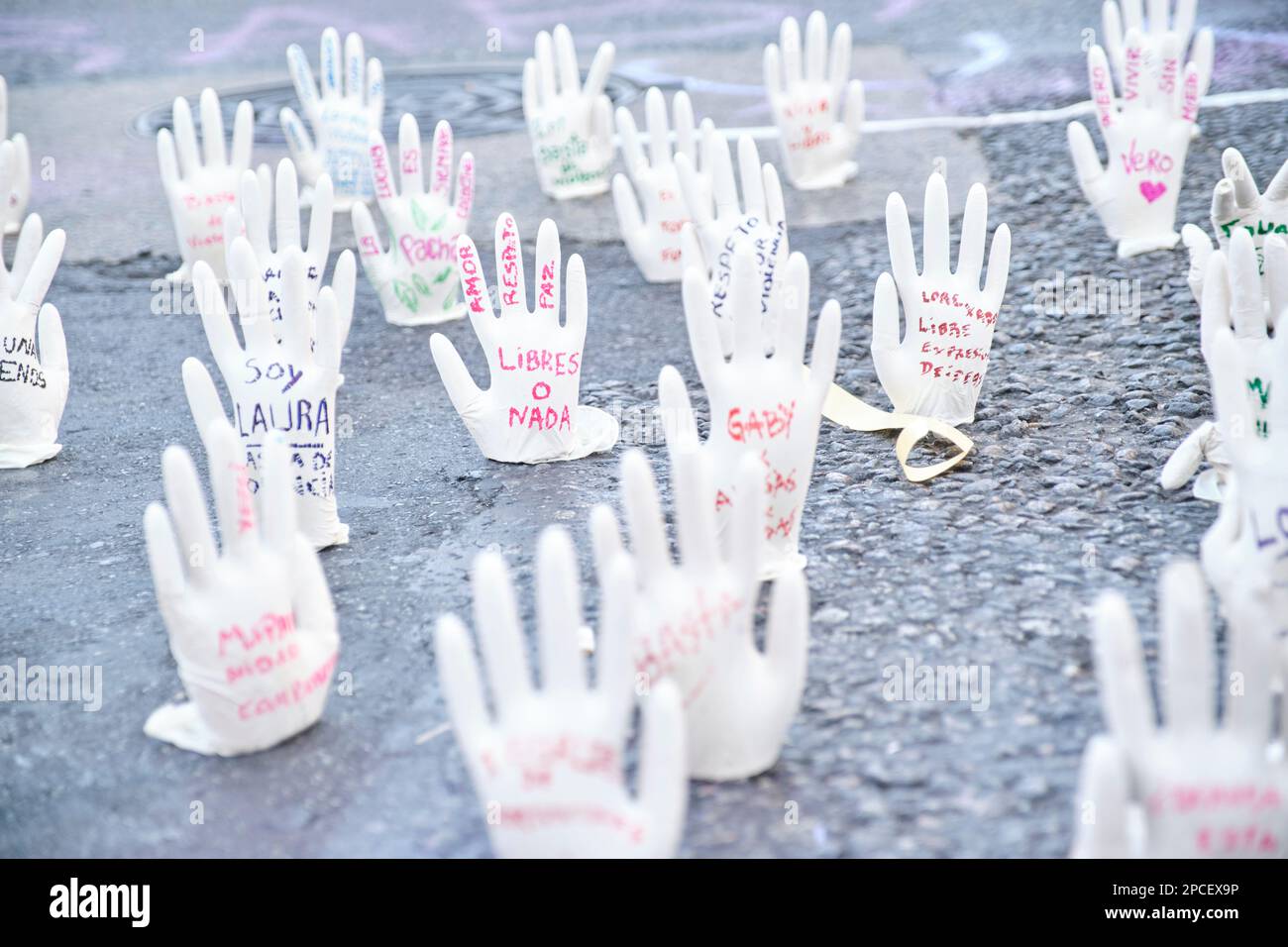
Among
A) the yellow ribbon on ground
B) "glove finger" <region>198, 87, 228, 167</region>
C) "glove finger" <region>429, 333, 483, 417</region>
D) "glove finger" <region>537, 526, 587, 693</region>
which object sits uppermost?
"glove finger" <region>198, 87, 228, 167</region>

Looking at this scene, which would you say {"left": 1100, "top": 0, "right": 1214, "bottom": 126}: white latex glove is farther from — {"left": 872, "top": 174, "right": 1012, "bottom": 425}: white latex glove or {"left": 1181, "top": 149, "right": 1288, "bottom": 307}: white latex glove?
{"left": 872, "top": 174, "right": 1012, "bottom": 425}: white latex glove

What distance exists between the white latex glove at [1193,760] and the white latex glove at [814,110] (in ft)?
15.2

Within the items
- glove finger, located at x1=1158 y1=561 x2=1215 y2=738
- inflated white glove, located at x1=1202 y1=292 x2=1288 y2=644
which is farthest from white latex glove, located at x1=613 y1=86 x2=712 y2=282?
glove finger, located at x1=1158 y1=561 x2=1215 y2=738

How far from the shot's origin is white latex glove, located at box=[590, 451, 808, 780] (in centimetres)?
248

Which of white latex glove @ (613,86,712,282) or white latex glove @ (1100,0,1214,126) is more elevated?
white latex glove @ (1100,0,1214,126)

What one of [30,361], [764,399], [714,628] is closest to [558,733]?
[714,628]

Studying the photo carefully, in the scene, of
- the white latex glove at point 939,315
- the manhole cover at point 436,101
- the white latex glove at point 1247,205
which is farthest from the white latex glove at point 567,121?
the white latex glove at point 1247,205

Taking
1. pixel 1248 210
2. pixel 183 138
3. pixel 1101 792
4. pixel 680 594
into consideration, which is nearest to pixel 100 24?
pixel 183 138

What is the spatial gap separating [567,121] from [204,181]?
5.53 ft

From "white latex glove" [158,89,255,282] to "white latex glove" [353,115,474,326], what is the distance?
73 cm

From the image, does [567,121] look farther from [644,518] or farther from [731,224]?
[644,518]

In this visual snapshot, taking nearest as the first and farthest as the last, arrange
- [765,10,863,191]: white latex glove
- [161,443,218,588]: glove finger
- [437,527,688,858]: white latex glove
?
[437,527,688,858]: white latex glove < [161,443,218,588]: glove finger < [765,10,863,191]: white latex glove

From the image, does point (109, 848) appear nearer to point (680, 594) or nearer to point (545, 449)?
point (680, 594)

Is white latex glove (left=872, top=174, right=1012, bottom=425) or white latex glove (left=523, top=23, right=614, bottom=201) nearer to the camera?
white latex glove (left=872, top=174, right=1012, bottom=425)
